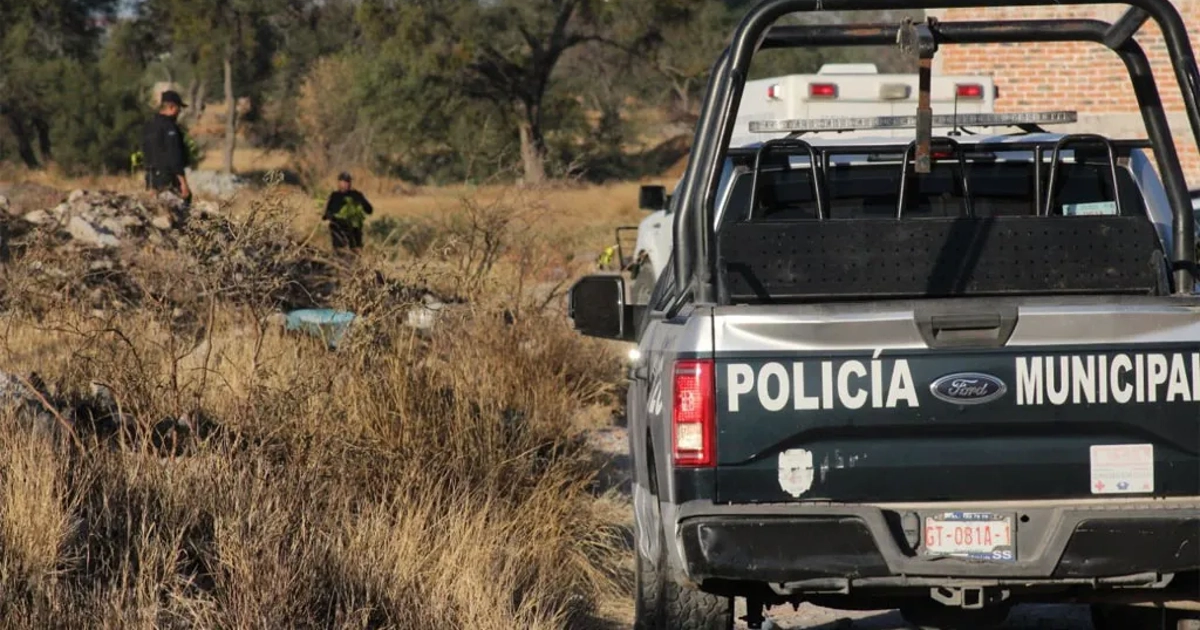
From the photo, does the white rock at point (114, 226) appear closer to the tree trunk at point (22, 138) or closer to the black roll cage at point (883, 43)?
the black roll cage at point (883, 43)

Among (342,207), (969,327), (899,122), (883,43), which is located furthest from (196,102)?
→ (969,327)

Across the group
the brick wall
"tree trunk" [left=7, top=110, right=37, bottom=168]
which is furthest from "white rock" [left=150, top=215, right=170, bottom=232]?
"tree trunk" [left=7, top=110, right=37, bottom=168]

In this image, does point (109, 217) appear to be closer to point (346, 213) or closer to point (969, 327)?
point (346, 213)

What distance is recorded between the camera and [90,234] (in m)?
13.7

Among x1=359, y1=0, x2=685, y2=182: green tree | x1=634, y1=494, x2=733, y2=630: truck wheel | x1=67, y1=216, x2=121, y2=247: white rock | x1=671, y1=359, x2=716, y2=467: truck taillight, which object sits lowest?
x1=634, y1=494, x2=733, y2=630: truck wheel

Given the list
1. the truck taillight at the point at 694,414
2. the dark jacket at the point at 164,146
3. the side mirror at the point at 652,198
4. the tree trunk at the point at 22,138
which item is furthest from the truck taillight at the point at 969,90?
the tree trunk at the point at 22,138

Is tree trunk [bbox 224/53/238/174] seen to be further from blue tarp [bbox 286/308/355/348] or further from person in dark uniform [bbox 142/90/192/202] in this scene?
blue tarp [bbox 286/308/355/348]

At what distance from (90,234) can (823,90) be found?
5931mm

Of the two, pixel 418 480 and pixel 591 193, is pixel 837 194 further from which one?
pixel 591 193

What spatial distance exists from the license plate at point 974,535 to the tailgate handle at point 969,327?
0.47m

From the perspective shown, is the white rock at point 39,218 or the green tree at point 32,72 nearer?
the white rock at point 39,218

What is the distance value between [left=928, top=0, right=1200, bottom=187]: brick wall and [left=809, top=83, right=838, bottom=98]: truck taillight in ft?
22.2

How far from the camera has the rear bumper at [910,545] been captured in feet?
15.3

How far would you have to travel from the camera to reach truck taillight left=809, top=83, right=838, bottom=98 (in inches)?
488
